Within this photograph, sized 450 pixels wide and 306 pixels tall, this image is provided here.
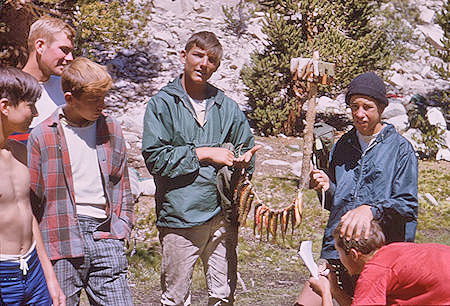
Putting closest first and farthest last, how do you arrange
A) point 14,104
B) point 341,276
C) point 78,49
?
1. point 14,104
2. point 341,276
3. point 78,49

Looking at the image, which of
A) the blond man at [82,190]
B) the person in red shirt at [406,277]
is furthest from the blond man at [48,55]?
the person in red shirt at [406,277]

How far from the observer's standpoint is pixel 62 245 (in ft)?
9.74

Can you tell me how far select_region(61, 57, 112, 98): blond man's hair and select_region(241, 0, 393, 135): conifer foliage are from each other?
848 cm

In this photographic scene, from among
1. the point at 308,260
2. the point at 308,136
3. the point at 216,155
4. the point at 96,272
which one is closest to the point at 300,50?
the point at 308,136

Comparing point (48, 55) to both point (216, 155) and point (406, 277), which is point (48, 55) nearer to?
point (216, 155)

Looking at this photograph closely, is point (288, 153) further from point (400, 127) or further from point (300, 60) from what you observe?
point (300, 60)

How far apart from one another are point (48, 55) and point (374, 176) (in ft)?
6.59

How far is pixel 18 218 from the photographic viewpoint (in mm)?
2713

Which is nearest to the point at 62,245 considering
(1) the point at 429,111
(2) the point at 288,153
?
(2) the point at 288,153

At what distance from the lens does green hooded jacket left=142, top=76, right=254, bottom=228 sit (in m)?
3.45

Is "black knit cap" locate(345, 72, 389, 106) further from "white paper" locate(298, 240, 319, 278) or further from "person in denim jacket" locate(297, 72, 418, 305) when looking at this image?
"white paper" locate(298, 240, 319, 278)

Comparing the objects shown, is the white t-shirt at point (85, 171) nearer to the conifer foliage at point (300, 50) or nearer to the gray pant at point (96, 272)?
the gray pant at point (96, 272)

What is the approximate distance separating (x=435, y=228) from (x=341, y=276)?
5.06 metres

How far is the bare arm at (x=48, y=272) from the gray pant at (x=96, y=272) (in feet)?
0.42
